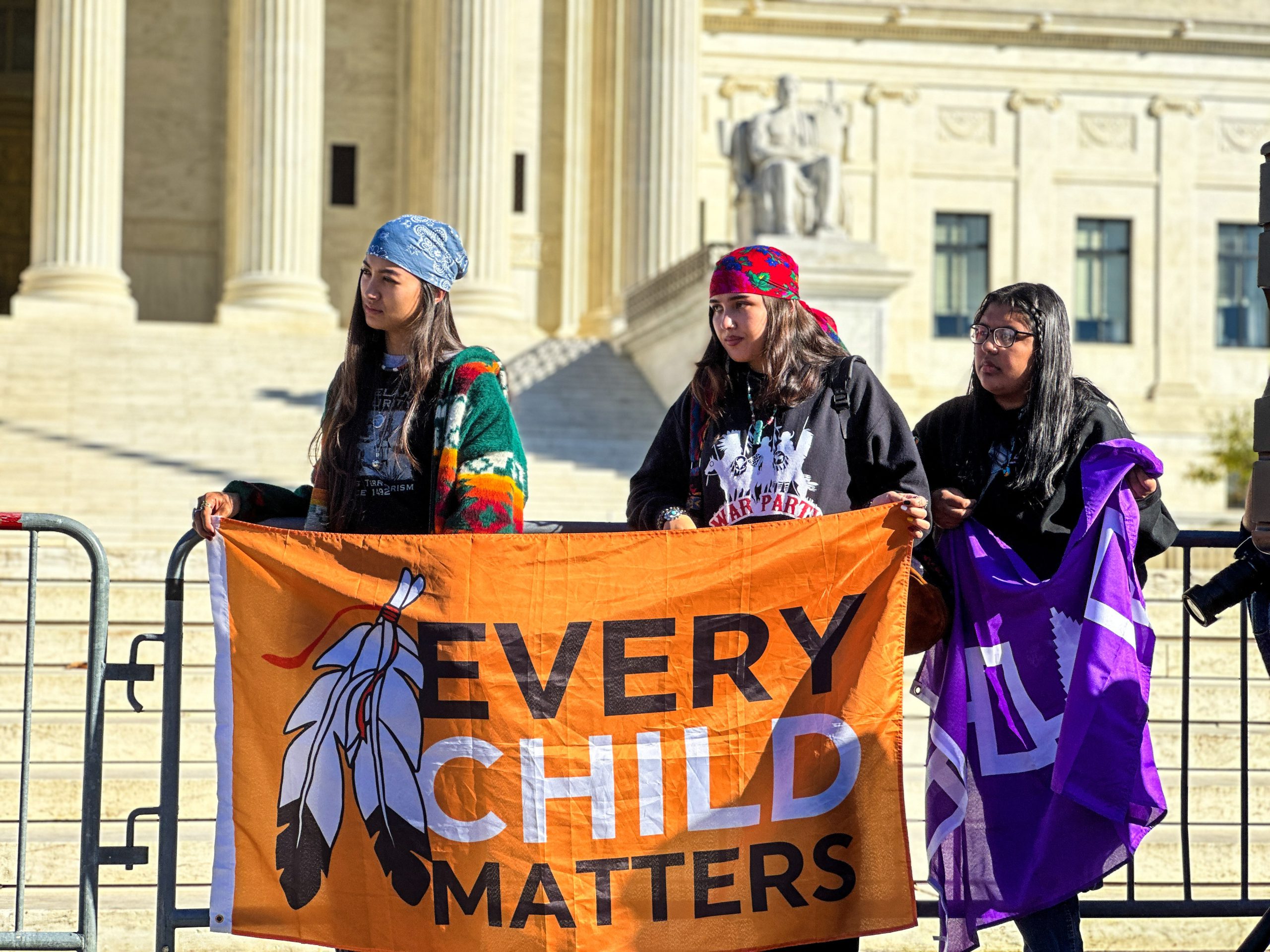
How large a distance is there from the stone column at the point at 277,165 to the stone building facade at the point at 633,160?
5cm

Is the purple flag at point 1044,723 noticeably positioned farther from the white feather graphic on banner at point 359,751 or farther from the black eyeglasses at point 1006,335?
the white feather graphic on banner at point 359,751

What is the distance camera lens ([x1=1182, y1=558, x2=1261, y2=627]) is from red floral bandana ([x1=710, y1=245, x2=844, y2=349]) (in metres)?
1.39

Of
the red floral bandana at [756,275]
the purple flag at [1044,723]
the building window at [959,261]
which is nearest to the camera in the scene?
the purple flag at [1044,723]

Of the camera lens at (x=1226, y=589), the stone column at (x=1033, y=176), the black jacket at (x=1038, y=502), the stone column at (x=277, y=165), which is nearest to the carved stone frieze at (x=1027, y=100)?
the stone column at (x=1033, y=176)

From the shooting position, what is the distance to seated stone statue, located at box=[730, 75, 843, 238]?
2125 cm

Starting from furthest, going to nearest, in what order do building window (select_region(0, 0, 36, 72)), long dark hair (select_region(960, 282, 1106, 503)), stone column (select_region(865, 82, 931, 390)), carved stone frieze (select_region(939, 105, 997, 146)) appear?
carved stone frieze (select_region(939, 105, 997, 146))
stone column (select_region(865, 82, 931, 390))
building window (select_region(0, 0, 36, 72))
long dark hair (select_region(960, 282, 1106, 503))

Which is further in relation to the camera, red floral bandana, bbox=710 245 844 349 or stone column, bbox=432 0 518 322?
stone column, bbox=432 0 518 322

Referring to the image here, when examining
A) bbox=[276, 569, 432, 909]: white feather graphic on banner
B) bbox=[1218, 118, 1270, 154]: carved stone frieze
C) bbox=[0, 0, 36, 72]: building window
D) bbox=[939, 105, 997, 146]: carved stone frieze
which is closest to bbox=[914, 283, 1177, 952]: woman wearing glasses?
bbox=[276, 569, 432, 909]: white feather graphic on banner

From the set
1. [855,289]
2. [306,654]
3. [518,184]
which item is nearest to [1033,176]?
[518,184]

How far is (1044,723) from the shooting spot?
498cm

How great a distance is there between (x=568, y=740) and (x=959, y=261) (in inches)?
1328

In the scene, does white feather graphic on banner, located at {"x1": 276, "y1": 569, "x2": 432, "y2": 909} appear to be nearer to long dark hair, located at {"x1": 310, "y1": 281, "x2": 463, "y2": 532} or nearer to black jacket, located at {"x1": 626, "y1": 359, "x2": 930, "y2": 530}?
long dark hair, located at {"x1": 310, "y1": 281, "x2": 463, "y2": 532}

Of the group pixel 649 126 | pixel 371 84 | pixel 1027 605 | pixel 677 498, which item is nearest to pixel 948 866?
pixel 1027 605

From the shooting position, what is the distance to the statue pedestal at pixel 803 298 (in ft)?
65.6
